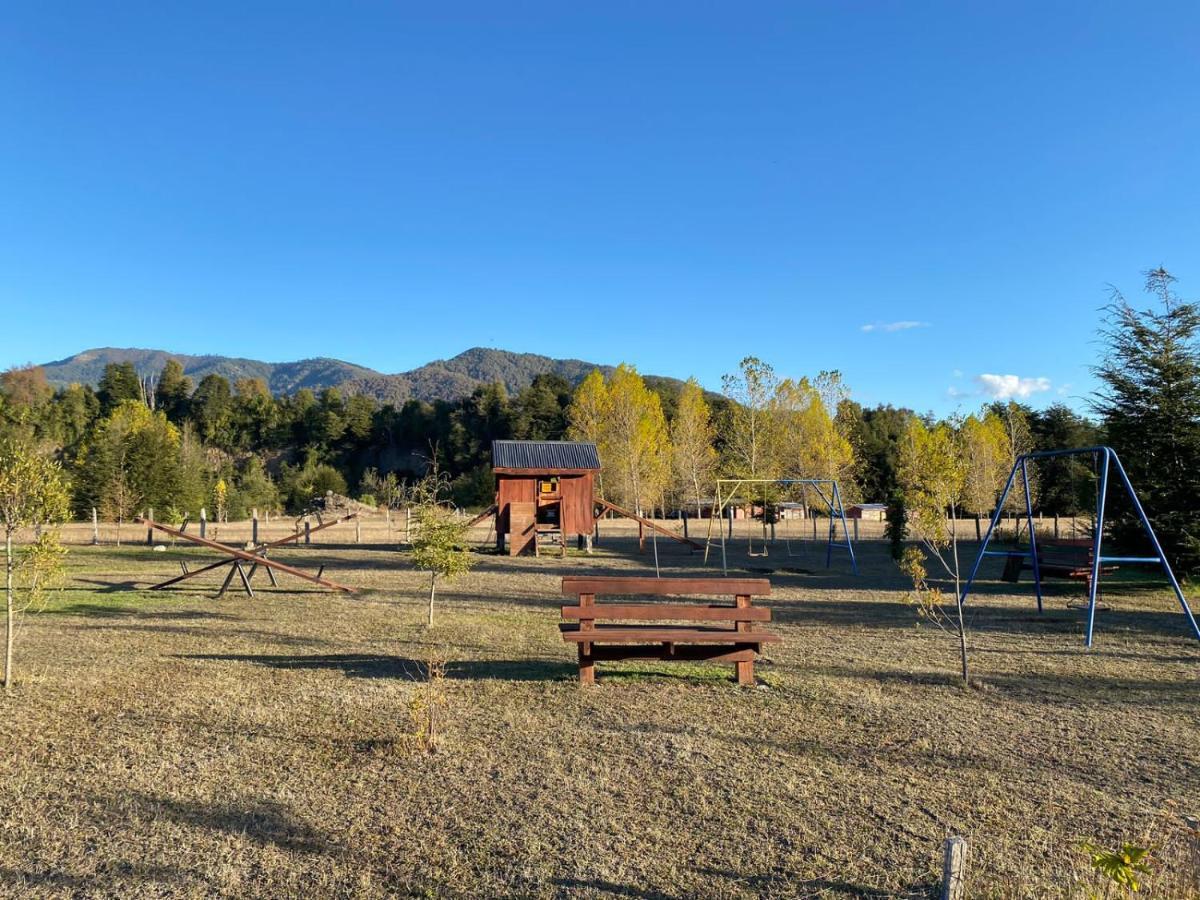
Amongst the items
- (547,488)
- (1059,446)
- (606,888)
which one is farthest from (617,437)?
(606,888)

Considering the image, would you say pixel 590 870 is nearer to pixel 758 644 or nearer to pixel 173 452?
pixel 758 644

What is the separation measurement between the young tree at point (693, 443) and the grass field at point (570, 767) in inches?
1318

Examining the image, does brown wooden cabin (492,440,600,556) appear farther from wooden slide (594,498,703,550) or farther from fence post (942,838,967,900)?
fence post (942,838,967,900)

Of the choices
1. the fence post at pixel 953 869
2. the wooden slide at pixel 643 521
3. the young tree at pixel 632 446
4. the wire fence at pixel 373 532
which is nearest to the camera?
the fence post at pixel 953 869

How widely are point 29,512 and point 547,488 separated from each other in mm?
19942

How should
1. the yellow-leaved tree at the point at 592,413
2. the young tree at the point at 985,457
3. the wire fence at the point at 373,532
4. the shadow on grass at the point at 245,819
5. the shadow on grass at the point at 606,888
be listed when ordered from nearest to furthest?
1. the shadow on grass at the point at 606,888
2. the shadow on grass at the point at 245,819
3. the wire fence at the point at 373,532
4. the young tree at the point at 985,457
5. the yellow-leaved tree at the point at 592,413

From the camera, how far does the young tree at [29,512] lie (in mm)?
7023

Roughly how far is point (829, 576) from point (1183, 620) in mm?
8319

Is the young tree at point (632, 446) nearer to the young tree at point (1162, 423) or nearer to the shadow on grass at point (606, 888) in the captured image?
the young tree at point (1162, 423)

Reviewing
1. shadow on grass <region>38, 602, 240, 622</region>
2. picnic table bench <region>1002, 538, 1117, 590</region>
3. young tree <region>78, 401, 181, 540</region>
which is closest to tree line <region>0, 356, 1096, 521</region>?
young tree <region>78, 401, 181, 540</region>

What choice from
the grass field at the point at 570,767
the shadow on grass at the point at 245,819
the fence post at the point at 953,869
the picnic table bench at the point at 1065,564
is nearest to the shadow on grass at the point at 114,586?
the grass field at the point at 570,767

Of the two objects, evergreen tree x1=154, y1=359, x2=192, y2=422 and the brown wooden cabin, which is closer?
the brown wooden cabin

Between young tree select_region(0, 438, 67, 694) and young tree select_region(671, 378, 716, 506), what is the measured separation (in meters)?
36.1

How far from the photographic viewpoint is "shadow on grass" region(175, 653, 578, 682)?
25.8 ft
